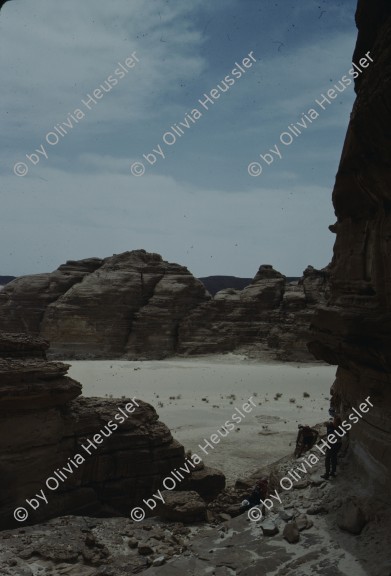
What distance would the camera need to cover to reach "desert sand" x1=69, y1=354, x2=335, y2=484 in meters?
15.0

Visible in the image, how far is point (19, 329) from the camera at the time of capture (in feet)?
143

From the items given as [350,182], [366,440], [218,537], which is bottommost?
[218,537]

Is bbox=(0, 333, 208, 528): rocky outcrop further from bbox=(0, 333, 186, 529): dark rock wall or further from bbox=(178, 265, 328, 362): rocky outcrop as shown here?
bbox=(178, 265, 328, 362): rocky outcrop

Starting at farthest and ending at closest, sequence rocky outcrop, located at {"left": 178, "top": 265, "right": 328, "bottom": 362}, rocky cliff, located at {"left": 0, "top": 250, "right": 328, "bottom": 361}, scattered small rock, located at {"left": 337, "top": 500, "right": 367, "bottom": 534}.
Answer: rocky cliff, located at {"left": 0, "top": 250, "right": 328, "bottom": 361}, rocky outcrop, located at {"left": 178, "top": 265, "right": 328, "bottom": 362}, scattered small rock, located at {"left": 337, "top": 500, "right": 367, "bottom": 534}

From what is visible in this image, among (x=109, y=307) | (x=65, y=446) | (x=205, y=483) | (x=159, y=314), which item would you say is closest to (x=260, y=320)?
(x=159, y=314)

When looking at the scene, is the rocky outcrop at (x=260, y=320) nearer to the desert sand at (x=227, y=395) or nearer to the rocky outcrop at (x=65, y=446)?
→ the desert sand at (x=227, y=395)

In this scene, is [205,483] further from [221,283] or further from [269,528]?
[221,283]

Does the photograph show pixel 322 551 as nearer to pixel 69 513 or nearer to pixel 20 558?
pixel 20 558

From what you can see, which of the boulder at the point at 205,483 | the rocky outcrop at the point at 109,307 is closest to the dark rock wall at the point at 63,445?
the boulder at the point at 205,483

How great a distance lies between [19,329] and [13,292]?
13.3 ft

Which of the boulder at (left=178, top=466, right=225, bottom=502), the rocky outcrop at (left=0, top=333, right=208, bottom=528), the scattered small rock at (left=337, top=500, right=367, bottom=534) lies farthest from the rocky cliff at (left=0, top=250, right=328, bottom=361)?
the scattered small rock at (left=337, top=500, right=367, bottom=534)

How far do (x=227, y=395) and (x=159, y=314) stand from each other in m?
17.6

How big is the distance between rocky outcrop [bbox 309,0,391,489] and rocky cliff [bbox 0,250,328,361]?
96.6 ft

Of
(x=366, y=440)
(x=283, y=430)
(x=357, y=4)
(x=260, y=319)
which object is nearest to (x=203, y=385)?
(x=283, y=430)
